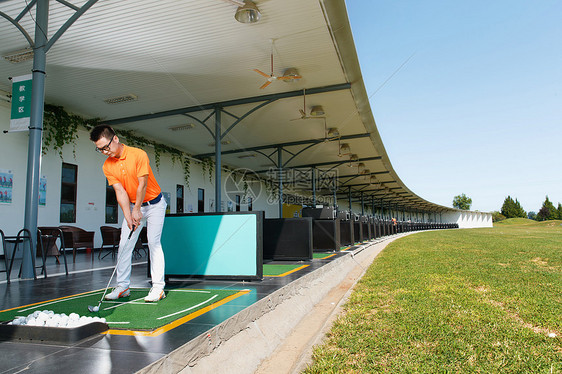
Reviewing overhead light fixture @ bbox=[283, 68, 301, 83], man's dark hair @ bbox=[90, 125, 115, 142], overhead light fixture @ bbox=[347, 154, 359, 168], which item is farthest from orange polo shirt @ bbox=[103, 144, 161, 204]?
overhead light fixture @ bbox=[347, 154, 359, 168]

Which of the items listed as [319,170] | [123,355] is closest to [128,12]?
[123,355]

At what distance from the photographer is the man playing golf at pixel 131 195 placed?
11.4 ft

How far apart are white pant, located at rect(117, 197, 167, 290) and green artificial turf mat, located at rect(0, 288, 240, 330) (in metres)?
0.23

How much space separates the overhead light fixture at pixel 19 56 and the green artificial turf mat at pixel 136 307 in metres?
6.40

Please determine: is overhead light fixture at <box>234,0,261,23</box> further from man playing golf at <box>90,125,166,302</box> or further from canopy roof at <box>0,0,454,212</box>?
man playing golf at <box>90,125,166,302</box>

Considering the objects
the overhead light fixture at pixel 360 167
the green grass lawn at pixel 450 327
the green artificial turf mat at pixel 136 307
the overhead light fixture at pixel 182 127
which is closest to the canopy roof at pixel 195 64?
the overhead light fixture at pixel 182 127

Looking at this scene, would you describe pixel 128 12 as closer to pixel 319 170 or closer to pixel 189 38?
pixel 189 38

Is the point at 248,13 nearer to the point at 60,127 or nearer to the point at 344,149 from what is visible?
the point at 60,127

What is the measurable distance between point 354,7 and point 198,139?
10247 millimetres

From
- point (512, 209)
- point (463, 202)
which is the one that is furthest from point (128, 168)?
point (463, 202)

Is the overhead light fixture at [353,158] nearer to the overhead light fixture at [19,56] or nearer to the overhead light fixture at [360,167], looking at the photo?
the overhead light fixture at [360,167]

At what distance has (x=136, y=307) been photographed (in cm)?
342

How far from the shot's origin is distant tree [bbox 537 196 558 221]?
92.4 metres

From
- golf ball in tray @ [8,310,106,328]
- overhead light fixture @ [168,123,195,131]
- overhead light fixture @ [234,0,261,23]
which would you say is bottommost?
golf ball in tray @ [8,310,106,328]
